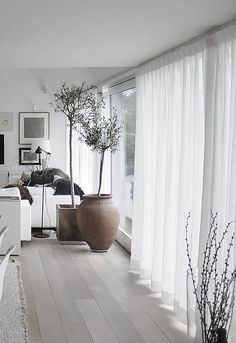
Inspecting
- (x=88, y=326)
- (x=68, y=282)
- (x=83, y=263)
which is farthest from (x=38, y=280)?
(x=88, y=326)

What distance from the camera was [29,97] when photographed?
35.6 ft

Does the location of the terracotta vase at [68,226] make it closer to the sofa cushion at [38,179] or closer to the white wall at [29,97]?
the sofa cushion at [38,179]

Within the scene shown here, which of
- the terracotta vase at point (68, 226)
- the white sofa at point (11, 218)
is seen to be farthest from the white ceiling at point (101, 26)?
the terracotta vase at point (68, 226)

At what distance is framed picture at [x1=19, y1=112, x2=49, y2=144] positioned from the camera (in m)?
10.9

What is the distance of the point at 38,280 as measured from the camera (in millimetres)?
5277

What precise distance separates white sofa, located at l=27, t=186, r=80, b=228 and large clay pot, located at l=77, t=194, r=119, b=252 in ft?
4.22

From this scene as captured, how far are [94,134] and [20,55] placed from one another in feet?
6.16

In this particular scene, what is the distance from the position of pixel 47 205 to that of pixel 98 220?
161 centimetres

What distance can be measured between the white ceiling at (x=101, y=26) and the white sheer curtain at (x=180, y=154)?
0.69 ft

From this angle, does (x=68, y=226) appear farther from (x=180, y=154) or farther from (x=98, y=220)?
(x=180, y=154)

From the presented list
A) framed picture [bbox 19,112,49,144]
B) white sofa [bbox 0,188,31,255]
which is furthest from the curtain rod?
framed picture [bbox 19,112,49,144]

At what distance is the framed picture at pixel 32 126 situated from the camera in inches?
429

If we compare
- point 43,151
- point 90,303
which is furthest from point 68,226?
point 43,151

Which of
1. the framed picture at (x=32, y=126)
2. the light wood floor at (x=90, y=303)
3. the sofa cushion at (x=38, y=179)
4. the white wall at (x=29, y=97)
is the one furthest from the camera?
the framed picture at (x=32, y=126)
